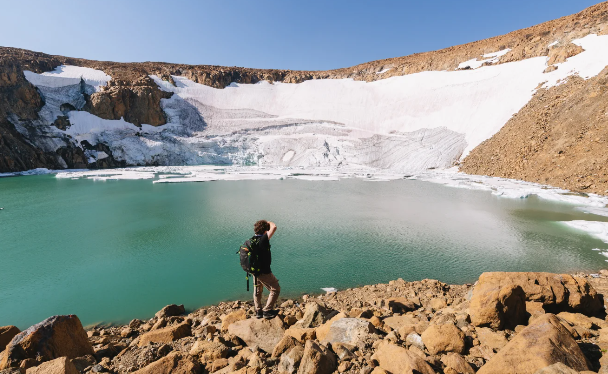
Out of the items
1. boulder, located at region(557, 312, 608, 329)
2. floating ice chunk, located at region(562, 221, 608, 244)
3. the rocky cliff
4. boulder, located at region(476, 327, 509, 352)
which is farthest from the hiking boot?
the rocky cliff

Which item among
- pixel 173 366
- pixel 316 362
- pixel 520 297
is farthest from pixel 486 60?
pixel 173 366

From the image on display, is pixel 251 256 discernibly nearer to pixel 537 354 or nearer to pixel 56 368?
pixel 56 368

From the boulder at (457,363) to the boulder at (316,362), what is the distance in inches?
Answer: 37.3

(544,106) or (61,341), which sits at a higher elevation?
(544,106)

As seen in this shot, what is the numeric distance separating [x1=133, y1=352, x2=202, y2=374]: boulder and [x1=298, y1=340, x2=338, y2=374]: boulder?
1053 mm

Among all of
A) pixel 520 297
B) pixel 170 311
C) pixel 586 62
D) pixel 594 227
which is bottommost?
pixel 170 311

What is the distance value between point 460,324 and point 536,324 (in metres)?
0.77

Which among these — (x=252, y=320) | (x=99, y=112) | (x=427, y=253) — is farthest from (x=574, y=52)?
(x=99, y=112)

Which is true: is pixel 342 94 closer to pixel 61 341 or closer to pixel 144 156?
pixel 144 156

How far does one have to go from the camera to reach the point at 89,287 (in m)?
6.29

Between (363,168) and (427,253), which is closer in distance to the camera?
(427,253)

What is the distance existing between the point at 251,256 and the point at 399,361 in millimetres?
2046

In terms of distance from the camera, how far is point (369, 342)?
298 centimetres

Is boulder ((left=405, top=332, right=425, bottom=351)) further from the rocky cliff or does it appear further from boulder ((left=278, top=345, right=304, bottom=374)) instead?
the rocky cliff
